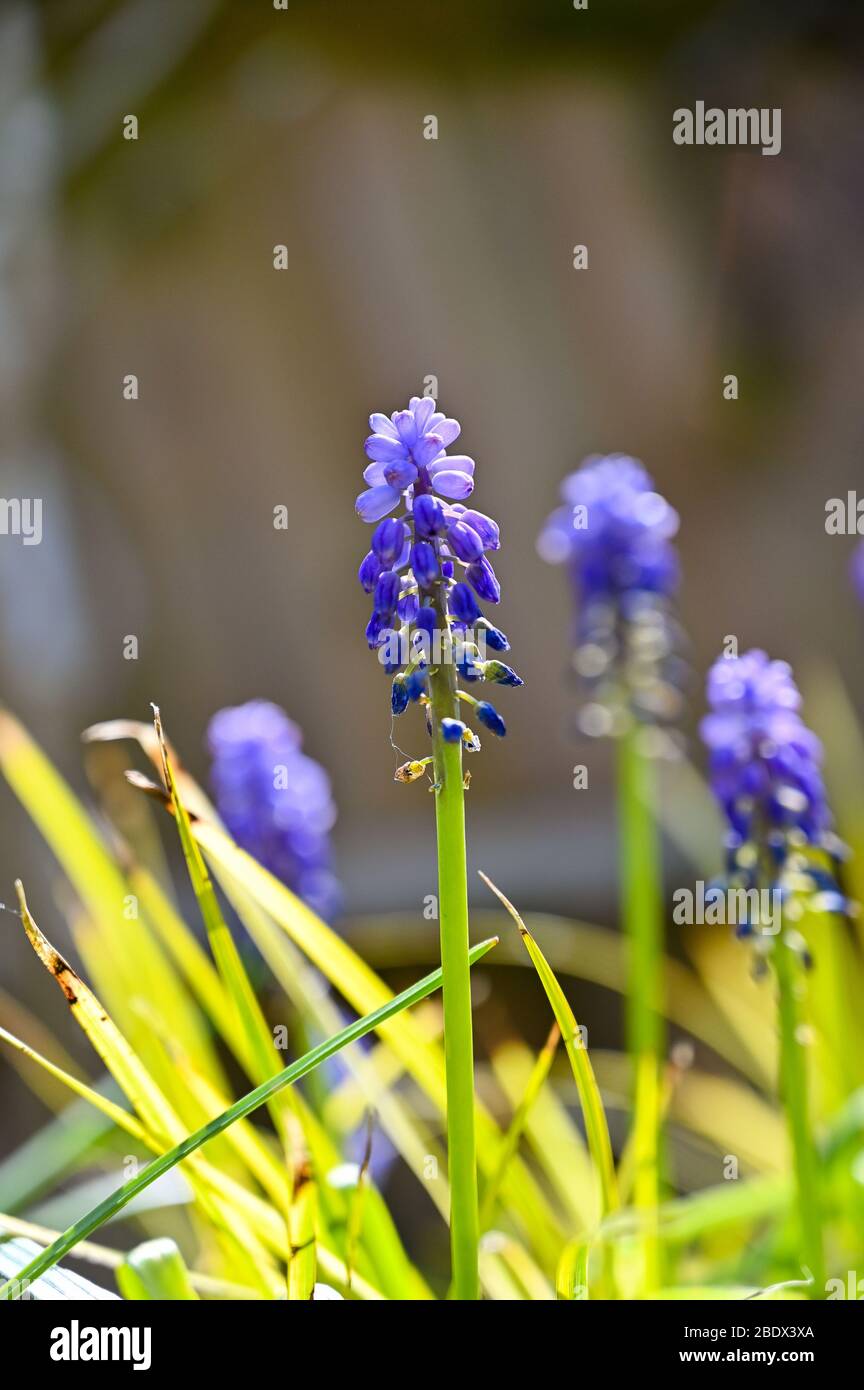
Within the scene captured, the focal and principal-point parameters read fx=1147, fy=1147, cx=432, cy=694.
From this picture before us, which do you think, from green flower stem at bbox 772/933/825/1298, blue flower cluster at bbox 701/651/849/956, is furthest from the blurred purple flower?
green flower stem at bbox 772/933/825/1298

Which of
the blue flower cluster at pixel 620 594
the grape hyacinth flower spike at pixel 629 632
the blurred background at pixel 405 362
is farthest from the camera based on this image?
the blurred background at pixel 405 362

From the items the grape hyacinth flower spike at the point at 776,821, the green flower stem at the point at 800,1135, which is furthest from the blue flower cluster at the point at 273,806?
the green flower stem at the point at 800,1135

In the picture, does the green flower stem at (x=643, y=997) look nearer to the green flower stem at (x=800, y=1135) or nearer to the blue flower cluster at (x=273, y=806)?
the green flower stem at (x=800, y=1135)

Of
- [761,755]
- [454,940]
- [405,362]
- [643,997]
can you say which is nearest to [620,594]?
[761,755]

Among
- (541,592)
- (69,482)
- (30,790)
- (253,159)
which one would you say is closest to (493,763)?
(541,592)

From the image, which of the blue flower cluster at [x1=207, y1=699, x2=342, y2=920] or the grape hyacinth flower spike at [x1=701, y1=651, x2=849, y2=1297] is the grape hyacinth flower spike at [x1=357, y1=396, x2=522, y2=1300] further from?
the blue flower cluster at [x1=207, y1=699, x2=342, y2=920]

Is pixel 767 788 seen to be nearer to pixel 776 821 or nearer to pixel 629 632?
pixel 776 821

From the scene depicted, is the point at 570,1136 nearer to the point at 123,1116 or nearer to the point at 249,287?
the point at 123,1116
